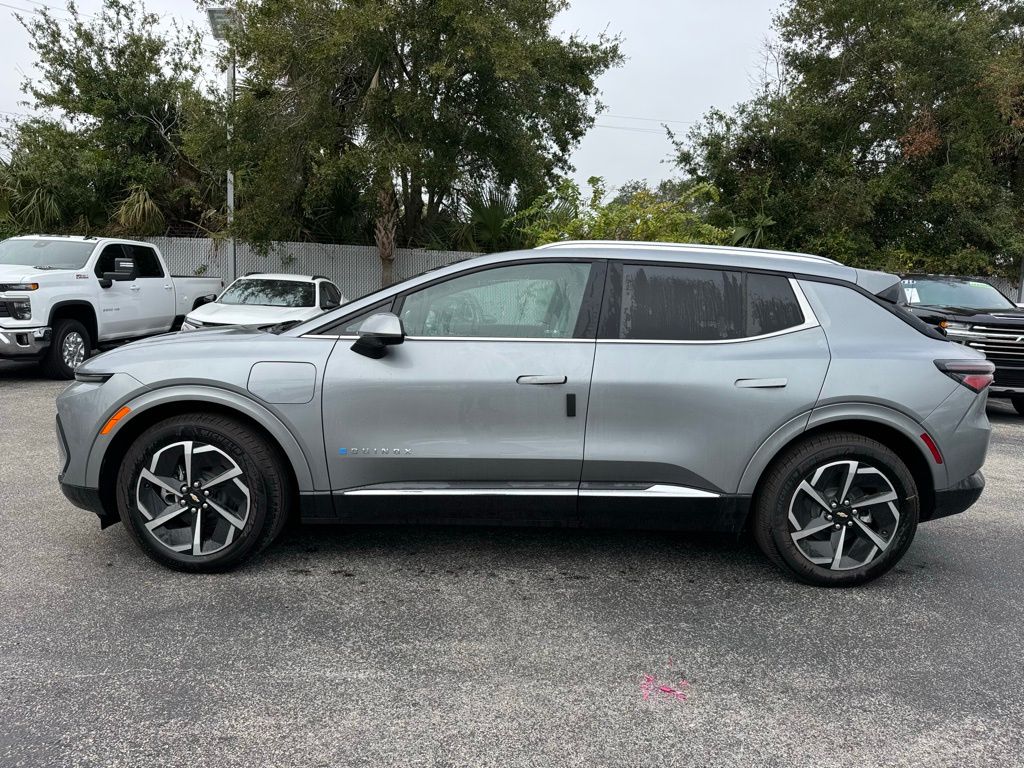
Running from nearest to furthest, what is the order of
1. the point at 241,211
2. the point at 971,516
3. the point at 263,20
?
the point at 971,516 < the point at 263,20 < the point at 241,211

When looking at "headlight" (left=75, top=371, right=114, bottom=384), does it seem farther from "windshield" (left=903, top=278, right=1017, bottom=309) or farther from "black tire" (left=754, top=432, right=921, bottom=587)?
"windshield" (left=903, top=278, right=1017, bottom=309)

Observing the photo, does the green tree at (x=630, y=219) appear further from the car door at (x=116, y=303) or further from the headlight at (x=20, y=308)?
the headlight at (x=20, y=308)

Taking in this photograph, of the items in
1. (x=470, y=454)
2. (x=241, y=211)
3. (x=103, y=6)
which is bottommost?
(x=470, y=454)

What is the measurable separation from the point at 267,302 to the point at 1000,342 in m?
9.50

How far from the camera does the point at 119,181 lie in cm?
1889

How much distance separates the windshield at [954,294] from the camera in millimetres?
10562

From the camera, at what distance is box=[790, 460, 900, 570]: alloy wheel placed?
375cm

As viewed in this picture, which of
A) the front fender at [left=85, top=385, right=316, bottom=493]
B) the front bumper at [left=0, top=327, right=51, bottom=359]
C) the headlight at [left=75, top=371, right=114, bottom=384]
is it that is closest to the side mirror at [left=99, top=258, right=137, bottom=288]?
the front bumper at [left=0, top=327, right=51, bottom=359]

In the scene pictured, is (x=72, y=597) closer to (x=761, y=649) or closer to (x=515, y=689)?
(x=515, y=689)

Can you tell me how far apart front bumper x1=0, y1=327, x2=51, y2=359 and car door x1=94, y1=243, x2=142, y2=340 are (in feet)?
3.14

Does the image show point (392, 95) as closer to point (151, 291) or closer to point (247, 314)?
point (151, 291)

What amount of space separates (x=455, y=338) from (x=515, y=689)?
1.65m

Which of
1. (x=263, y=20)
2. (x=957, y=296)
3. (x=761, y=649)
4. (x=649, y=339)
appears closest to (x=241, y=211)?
(x=263, y=20)

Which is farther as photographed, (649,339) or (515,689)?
(649,339)
